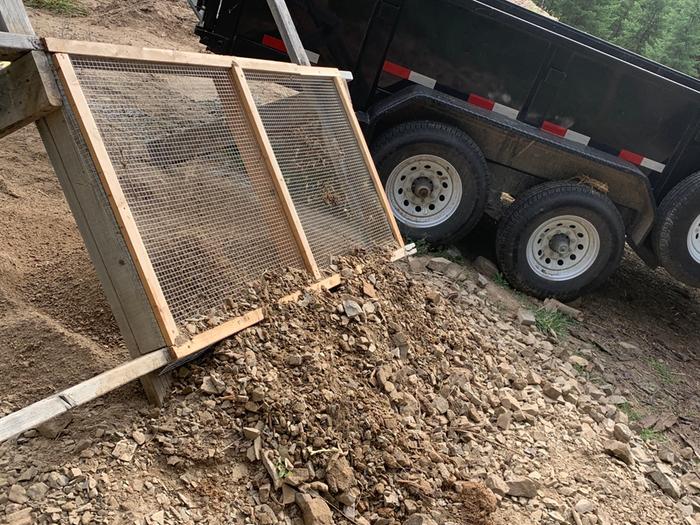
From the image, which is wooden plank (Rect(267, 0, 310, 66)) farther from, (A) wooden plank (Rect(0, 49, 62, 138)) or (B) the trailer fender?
(A) wooden plank (Rect(0, 49, 62, 138))

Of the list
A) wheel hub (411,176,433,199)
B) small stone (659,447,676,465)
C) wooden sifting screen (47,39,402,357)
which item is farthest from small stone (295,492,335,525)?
wheel hub (411,176,433,199)

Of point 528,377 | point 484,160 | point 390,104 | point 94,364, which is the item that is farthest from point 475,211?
point 94,364

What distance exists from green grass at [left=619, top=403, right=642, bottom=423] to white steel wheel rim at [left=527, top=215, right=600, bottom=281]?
1.51 m

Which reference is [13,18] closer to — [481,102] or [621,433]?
[481,102]

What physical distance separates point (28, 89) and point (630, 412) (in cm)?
464

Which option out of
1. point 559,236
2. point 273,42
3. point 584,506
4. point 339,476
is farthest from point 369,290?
point 273,42

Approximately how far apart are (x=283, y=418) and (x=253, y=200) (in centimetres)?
139

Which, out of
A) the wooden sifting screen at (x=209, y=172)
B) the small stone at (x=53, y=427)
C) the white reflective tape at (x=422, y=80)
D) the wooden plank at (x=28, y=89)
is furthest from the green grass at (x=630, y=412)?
the wooden plank at (x=28, y=89)

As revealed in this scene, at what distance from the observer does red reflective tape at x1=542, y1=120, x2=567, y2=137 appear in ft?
19.7

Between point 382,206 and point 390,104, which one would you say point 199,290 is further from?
point 390,104

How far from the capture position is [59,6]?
10.0 metres

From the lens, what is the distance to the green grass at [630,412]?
4879 millimetres

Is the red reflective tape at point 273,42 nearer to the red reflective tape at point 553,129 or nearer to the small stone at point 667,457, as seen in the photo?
the red reflective tape at point 553,129

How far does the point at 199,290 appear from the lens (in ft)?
11.3
